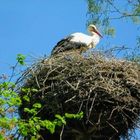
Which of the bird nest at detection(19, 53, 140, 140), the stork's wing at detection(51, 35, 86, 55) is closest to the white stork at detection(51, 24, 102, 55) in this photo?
the stork's wing at detection(51, 35, 86, 55)

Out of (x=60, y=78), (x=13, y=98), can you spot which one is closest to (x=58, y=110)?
(x=60, y=78)

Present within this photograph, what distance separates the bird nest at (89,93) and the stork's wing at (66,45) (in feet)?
3.56

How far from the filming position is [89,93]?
1043cm

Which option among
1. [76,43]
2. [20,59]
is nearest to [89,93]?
[20,59]

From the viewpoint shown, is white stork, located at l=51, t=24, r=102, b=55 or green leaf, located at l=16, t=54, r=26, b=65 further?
white stork, located at l=51, t=24, r=102, b=55

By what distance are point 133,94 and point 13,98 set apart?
2054 mm

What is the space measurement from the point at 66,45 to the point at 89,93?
222 cm

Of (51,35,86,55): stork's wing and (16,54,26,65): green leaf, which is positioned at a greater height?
(51,35,86,55): stork's wing

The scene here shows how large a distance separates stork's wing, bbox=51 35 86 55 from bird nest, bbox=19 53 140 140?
1.08 m

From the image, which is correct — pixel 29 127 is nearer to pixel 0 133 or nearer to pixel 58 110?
pixel 0 133

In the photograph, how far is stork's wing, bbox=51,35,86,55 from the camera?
12.2m

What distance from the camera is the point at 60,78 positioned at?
10742mm

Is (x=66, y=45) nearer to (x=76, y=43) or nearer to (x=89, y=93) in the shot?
(x=76, y=43)

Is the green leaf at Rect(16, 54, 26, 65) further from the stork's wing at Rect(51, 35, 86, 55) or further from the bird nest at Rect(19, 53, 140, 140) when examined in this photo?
the stork's wing at Rect(51, 35, 86, 55)
